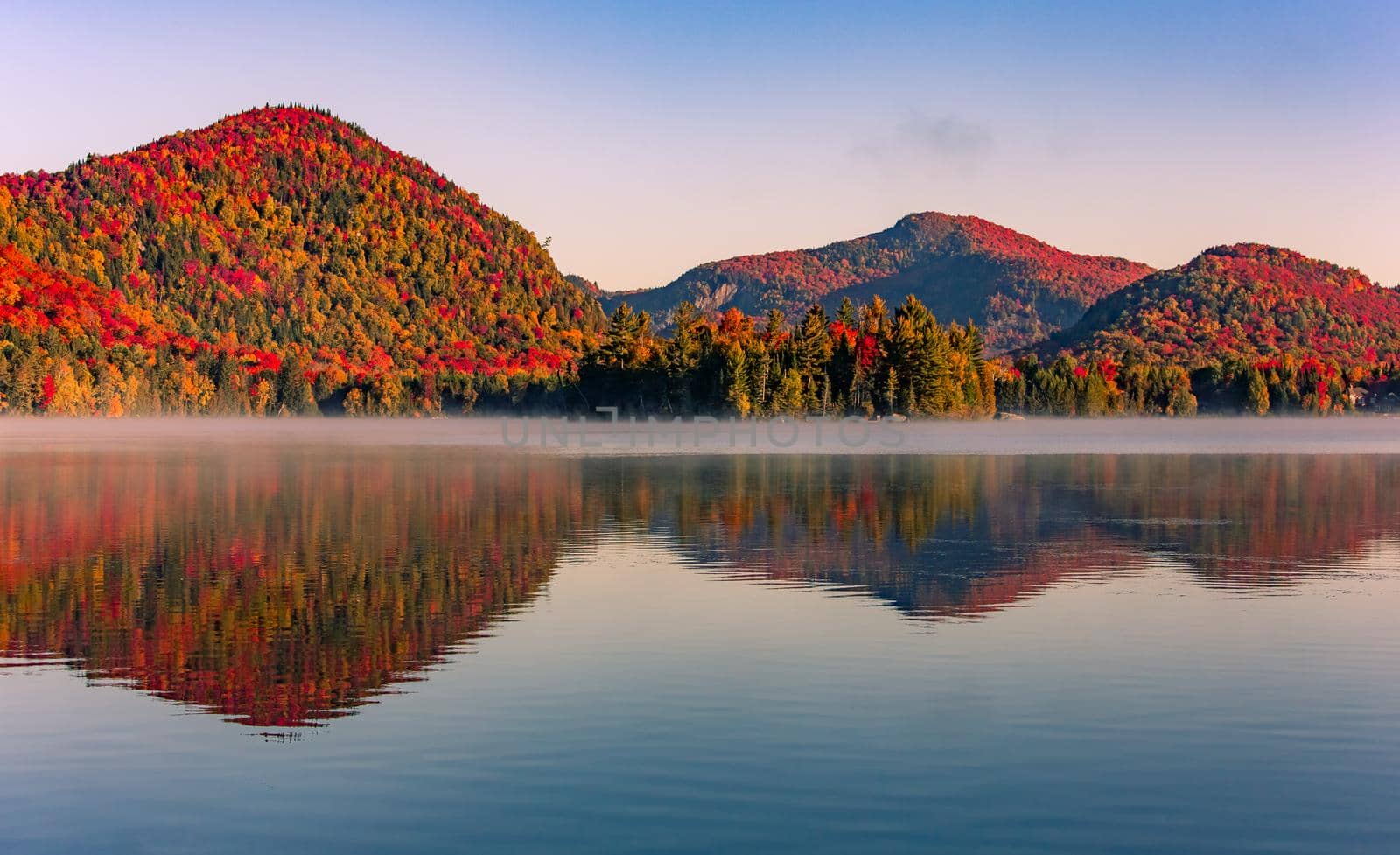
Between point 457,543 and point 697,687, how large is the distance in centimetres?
1858

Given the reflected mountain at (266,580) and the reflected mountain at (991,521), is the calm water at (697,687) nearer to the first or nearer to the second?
the reflected mountain at (266,580)

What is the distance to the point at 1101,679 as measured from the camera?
66.0ft

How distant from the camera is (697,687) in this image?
1972 centimetres

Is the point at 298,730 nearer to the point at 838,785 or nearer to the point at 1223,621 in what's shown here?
the point at 838,785

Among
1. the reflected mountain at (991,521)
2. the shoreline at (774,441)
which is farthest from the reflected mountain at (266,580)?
the shoreline at (774,441)

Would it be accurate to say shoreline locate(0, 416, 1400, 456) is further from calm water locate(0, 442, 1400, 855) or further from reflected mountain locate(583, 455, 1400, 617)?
calm water locate(0, 442, 1400, 855)

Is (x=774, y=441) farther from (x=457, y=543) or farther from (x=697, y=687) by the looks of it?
(x=697, y=687)

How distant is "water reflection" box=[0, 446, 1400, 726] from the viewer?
22.4 m

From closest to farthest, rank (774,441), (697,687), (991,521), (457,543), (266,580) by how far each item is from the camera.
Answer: (697,687)
(266,580)
(457,543)
(991,521)
(774,441)

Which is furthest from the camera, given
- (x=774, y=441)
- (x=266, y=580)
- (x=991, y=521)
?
(x=774, y=441)

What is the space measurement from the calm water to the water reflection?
0.18 m

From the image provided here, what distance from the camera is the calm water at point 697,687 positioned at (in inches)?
548

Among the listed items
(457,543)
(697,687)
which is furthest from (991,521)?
(697,687)

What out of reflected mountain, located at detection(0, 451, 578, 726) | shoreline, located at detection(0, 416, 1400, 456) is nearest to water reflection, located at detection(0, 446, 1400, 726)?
reflected mountain, located at detection(0, 451, 578, 726)
